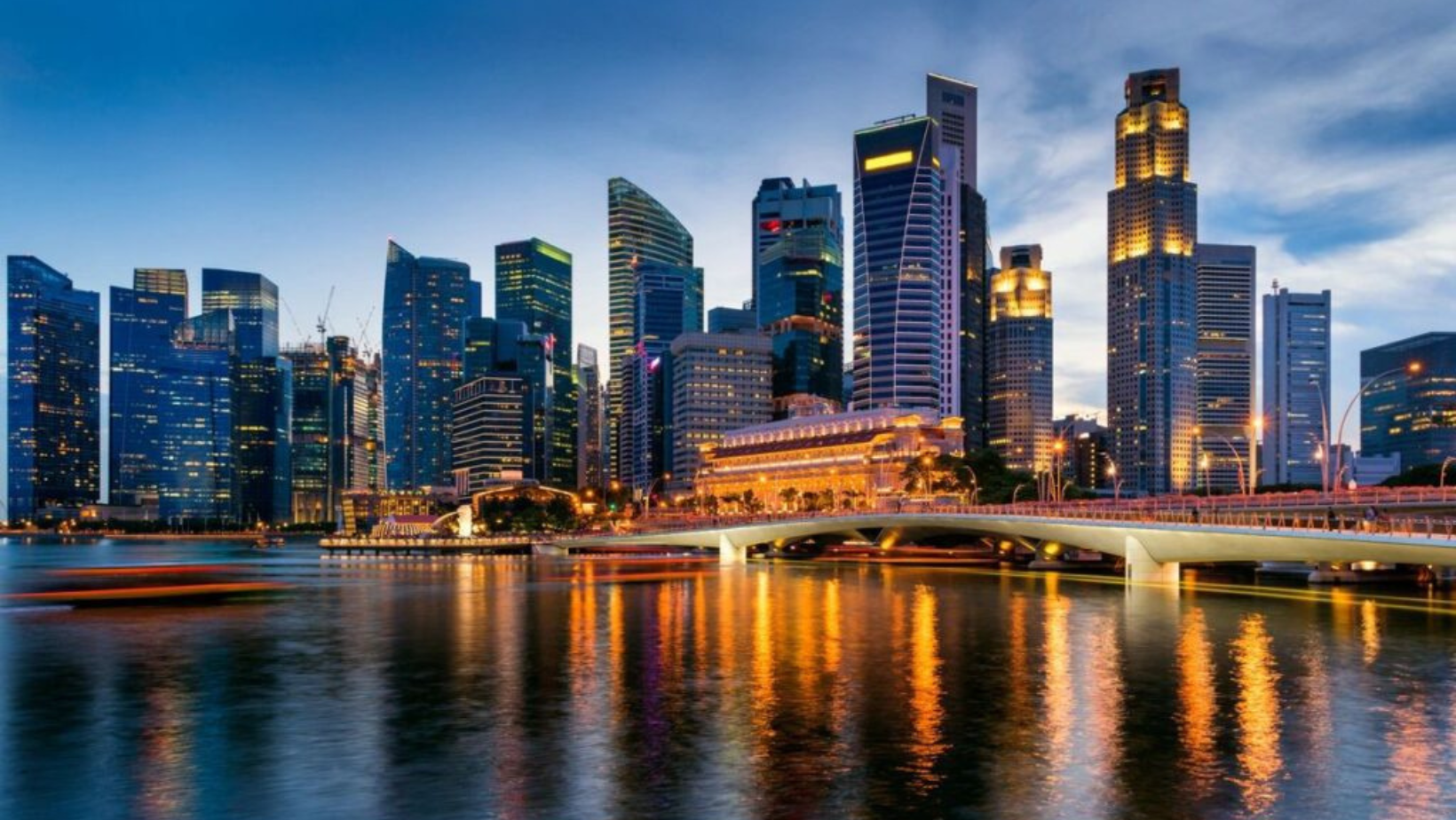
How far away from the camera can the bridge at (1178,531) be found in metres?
63.0

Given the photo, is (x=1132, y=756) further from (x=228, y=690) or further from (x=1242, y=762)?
(x=228, y=690)

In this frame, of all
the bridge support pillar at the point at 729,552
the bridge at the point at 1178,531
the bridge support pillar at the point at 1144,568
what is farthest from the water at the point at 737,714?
the bridge support pillar at the point at 729,552

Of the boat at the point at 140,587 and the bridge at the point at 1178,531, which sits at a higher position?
the bridge at the point at 1178,531

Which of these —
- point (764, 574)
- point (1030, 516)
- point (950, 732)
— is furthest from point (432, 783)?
point (764, 574)

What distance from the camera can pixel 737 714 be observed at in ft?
116

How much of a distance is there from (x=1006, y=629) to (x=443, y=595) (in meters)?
A: 52.3

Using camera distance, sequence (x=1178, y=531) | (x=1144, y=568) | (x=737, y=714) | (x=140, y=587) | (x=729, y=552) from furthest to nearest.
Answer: (x=729, y=552) < (x=140, y=587) < (x=1144, y=568) < (x=1178, y=531) < (x=737, y=714)

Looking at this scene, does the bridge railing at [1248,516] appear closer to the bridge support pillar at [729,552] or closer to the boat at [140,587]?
the bridge support pillar at [729,552]

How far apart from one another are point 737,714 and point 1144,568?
67178 millimetres

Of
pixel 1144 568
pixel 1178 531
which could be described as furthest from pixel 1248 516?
pixel 1144 568

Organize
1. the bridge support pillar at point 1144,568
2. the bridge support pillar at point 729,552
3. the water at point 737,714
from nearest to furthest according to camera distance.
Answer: the water at point 737,714 < the bridge support pillar at point 1144,568 < the bridge support pillar at point 729,552

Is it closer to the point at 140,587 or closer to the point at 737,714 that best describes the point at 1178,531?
the point at 737,714

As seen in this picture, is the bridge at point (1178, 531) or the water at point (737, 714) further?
the bridge at point (1178, 531)

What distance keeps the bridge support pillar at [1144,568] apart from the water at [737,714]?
1865 cm
